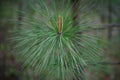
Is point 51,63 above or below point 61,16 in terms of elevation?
below

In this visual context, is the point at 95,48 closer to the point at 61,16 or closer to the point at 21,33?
the point at 61,16

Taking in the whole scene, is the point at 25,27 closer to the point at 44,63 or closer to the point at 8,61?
the point at 44,63

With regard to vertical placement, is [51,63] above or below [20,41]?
below

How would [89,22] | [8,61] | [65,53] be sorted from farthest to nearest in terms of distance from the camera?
[8,61] → [89,22] → [65,53]

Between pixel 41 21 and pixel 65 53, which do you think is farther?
pixel 41 21

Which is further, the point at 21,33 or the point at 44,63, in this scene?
the point at 21,33

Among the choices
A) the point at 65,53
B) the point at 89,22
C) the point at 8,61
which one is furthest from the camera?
the point at 8,61

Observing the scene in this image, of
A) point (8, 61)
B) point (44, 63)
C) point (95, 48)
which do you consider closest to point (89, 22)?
point (95, 48)

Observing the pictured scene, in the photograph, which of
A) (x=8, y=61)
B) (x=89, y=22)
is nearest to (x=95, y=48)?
(x=89, y=22)

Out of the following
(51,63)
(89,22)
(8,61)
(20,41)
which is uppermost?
(89,22)
